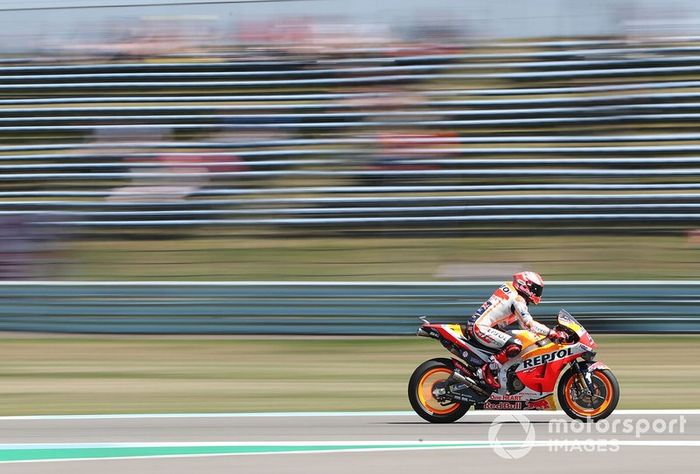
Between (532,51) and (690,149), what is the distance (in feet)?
11.1

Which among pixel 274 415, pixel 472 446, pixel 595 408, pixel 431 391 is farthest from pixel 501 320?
pixel 274 415

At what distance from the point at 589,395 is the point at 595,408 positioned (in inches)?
4.2

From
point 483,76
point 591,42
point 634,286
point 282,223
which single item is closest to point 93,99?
point 282,223

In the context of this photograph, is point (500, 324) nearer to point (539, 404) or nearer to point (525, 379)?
point (525, 379)

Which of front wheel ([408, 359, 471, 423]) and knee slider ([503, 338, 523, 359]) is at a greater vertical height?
knee slider ([503, 338, 523, 359])

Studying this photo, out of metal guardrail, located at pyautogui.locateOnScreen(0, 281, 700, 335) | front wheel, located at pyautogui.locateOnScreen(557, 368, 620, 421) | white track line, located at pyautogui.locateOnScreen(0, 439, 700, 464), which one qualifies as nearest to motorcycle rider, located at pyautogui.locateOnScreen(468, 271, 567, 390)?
front wheel, located at pyautogui.locateOnScreen(557, 368, 620, 421)

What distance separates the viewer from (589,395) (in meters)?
7.06

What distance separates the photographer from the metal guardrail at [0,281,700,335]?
1217cm

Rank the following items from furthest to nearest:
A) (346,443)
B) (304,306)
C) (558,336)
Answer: (304,306)
(558,336)
(346,443)

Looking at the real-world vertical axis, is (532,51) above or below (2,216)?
above

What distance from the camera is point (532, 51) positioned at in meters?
16.8

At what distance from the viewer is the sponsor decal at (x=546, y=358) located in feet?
22.9

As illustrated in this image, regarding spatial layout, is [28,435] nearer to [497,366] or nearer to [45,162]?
[497,366]

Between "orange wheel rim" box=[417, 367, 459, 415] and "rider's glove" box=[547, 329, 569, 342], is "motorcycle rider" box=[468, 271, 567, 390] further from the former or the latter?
"orange wheel rim" box=[417, 367, 459, 415]
